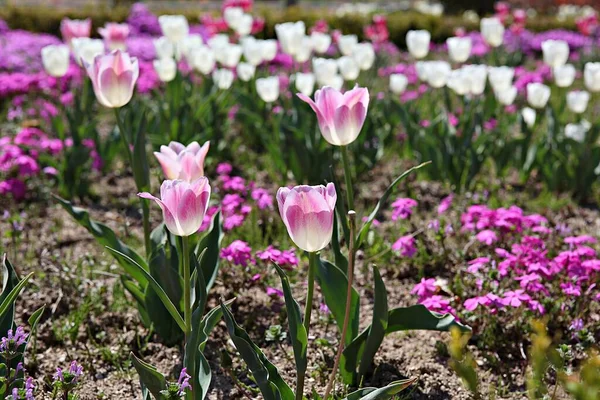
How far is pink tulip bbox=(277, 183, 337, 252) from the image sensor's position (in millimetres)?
1486

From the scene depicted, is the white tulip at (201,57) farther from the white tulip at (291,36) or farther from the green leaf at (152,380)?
the green leaf at (152,380)

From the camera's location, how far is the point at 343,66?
13.0ft

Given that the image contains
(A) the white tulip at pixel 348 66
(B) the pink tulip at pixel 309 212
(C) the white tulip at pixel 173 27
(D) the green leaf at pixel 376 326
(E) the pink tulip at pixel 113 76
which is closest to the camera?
(B) the pink tulip at pixel 309 212

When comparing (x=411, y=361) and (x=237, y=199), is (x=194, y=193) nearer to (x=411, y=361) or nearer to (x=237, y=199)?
(x=411, y=361)

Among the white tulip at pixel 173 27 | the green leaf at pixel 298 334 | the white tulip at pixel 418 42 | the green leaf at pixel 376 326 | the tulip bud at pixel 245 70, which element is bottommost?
the green leaf at pixel 376 326

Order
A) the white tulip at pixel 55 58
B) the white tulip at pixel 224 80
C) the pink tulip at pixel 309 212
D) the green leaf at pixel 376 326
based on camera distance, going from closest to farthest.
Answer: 1. the pink tulip at pixel 309 212
2. the green leaf at pixel 376 326
3. the white tulip at pixel 55 58
4. the white tulip at pixel 224 80

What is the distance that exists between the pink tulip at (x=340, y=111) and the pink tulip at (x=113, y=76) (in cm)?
69

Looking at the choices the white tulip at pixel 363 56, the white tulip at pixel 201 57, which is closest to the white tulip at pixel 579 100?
the white tulip at pixel 363 56

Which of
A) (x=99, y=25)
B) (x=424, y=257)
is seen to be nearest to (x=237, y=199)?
(x=424, y=257)

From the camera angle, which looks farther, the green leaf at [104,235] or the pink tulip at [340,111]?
the green leaf at [104,235]

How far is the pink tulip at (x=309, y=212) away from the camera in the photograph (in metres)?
1.49

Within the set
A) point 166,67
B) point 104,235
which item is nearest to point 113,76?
point 104,235

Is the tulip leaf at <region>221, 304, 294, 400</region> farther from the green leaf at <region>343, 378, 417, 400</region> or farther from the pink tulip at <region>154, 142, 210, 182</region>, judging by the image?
the pink tulip at <region>154, 142, 210, 182</region>

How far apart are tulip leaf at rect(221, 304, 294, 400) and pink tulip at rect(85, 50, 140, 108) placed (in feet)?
2.93
